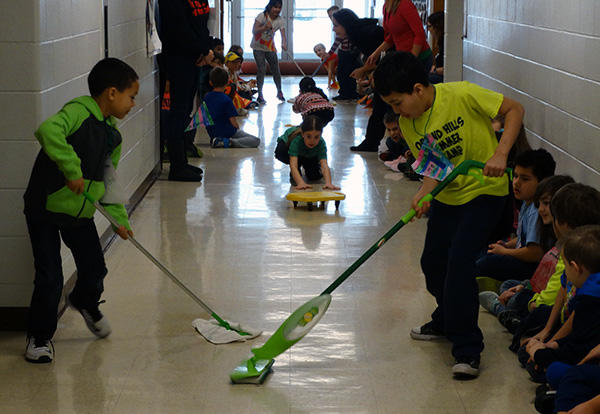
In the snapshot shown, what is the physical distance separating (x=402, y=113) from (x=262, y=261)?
179cm

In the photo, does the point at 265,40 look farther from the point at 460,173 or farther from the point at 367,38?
the point at 460,173

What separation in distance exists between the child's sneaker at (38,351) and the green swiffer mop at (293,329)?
75 centimetres

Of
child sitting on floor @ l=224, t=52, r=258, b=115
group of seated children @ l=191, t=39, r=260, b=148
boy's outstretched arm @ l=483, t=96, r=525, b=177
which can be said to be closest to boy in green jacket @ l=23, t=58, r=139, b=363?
boy's outstretched arm @ l=483, t=96, r=525, b=177

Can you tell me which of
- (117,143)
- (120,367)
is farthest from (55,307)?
(117,143)

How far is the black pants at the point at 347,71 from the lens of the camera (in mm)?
13086

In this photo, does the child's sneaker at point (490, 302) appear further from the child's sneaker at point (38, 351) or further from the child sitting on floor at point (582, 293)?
the child's sneaker at point (38, 351)

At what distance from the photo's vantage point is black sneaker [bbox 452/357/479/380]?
11.1 ft

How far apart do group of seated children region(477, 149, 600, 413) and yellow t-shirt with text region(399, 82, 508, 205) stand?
0.34 metres

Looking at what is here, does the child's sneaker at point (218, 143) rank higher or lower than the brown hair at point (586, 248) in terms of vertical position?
lower

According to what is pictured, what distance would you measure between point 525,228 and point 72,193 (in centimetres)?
211

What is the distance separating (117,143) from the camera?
3.66 m

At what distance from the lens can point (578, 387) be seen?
274cm

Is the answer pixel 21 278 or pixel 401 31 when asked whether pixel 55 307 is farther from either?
pixel 401 31

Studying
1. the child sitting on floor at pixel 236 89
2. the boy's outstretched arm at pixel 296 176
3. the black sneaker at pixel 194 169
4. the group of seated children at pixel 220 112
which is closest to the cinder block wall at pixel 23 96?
the boy's outstretched arm at pixel 296 176
